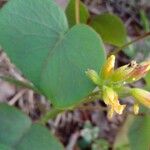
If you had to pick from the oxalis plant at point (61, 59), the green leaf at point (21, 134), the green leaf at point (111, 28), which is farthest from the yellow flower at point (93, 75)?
the green leaf at point (111, 28)

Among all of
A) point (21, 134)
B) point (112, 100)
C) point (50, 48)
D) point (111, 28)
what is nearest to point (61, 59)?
point (50, 48)

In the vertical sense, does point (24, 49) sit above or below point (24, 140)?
above

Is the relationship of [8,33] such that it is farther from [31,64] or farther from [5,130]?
[5,130]

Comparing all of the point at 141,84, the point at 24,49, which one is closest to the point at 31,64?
the point at 24,49

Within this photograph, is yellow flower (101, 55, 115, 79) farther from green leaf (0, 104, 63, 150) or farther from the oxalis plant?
green leaf (0, 104, 63, 150)

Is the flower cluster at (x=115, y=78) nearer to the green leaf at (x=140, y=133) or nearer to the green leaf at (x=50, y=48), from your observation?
the green leaf at (x=50, y=48)

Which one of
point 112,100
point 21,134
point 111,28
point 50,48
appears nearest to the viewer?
point 112,100

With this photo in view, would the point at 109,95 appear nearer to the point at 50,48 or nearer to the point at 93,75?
the point at 93,75
